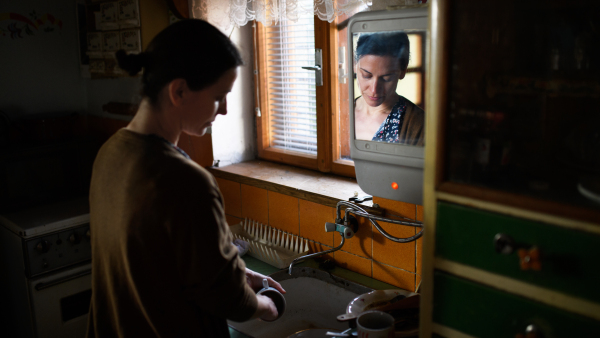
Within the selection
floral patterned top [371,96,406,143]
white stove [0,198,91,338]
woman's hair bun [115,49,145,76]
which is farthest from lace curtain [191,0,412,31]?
white stove [0,198,91,338]

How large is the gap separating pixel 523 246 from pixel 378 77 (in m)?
0.69

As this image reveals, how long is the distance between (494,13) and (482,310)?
1.87 feet

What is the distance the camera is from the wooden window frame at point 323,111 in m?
2.01

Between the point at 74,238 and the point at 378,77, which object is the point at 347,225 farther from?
the point at 74,238

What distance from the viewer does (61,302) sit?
223 centimetres

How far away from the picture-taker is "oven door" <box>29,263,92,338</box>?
2.15 meters

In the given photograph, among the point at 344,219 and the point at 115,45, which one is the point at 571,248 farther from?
the point at 115,45

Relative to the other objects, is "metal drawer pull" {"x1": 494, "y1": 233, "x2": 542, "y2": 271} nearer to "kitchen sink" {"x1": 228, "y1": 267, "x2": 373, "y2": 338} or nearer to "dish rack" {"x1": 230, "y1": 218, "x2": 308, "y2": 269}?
"kitchen sink" {"x1": 228, "y1": 267, "x2": 373, "y2": 338}

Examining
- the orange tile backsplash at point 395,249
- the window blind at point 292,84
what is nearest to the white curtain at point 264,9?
the window blind at point 292,84

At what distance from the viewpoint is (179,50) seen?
3.43ft

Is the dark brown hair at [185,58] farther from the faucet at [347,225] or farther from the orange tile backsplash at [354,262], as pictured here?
the orange tile backsplash at [354,262]

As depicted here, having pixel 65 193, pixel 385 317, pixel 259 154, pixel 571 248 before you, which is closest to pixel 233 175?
pixel 259 154

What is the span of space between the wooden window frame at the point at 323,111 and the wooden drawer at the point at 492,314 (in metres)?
1.10

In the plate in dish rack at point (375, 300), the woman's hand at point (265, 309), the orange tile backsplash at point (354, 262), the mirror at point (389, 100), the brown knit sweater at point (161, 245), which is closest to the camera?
the brown knit sweater at point (161, 245)
